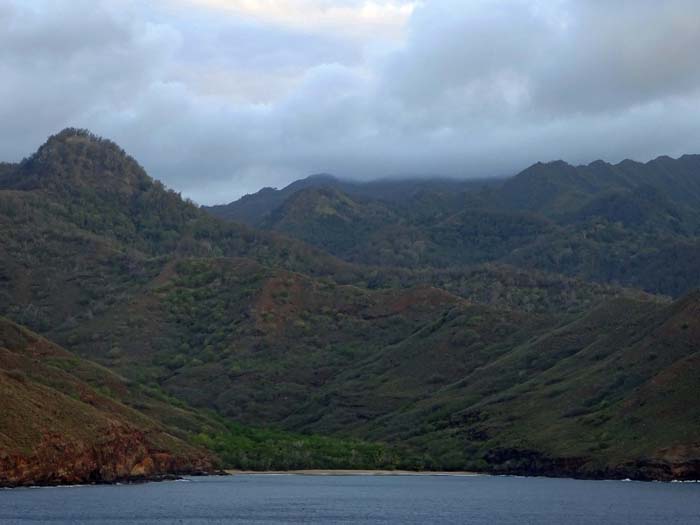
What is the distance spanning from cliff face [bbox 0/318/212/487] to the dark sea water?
2885mm

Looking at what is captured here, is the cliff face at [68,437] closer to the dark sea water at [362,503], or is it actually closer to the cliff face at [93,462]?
the cliff face at [93,462]

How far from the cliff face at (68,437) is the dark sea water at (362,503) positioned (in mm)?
2885

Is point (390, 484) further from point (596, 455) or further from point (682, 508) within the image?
point (682, 508)

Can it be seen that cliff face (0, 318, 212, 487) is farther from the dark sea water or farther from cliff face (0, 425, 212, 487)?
the dark sea water

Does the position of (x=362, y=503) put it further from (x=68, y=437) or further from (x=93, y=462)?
(x=68, y=437)

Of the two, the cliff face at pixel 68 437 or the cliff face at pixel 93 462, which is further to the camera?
the cliff face at pixel 68 437

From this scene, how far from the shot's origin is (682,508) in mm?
139125

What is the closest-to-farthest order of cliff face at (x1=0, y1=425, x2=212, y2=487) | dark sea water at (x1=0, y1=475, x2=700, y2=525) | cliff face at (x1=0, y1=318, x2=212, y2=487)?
dark sea water at (x1=0, y1=475, x2=700, y2=525) < cliff face at (x1=0, y1=425, x2=212, y2=487) < cliff face at (x1=0, y1=318, x2=212, y2=487)

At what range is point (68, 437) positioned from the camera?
512ft

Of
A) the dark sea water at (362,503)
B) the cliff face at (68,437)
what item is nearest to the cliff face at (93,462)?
the cliff face at (68,437)

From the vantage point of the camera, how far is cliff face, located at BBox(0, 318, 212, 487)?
149500mm

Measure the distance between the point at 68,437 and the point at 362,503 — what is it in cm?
3534

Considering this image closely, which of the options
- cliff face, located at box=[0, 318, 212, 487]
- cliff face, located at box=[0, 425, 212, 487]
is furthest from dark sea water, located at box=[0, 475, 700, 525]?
cliff face, located at box=[0, 318, 212, 487]

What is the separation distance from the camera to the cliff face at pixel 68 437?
14950cm
